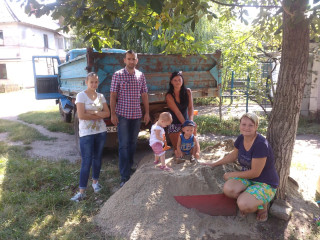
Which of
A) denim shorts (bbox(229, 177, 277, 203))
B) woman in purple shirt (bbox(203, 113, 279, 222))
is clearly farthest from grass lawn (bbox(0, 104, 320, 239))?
denim shorts (bbox(229, 177, 277, 203))

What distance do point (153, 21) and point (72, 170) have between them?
2802mm

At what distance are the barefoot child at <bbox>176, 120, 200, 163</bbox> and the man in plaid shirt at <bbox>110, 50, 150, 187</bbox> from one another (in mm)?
674

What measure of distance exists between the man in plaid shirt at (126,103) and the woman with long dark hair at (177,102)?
496mm

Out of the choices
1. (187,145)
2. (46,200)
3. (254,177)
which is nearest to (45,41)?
(46,200)

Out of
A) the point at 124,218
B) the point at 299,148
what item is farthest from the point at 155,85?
the point at 299,148

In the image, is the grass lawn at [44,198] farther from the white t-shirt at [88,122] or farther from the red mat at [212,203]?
the red mat at [212,203]

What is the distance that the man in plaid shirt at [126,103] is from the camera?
383cm

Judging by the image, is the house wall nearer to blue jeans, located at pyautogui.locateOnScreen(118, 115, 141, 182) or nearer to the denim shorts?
blue jeans, located at pyautogui.locateOnScreen(118, 115, 141, 182)

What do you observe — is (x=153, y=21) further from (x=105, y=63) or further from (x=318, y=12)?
(x=318, y=12)

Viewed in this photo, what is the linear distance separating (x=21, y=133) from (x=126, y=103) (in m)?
5.17

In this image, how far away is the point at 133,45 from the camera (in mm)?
12023

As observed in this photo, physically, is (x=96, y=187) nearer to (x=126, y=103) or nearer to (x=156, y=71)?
(x=126, y=103)

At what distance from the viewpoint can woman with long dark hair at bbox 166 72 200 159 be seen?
415 cm

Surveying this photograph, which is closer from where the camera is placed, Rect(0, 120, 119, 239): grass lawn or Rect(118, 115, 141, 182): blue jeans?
Rect(0, 120, 119, 239): grass lawn
